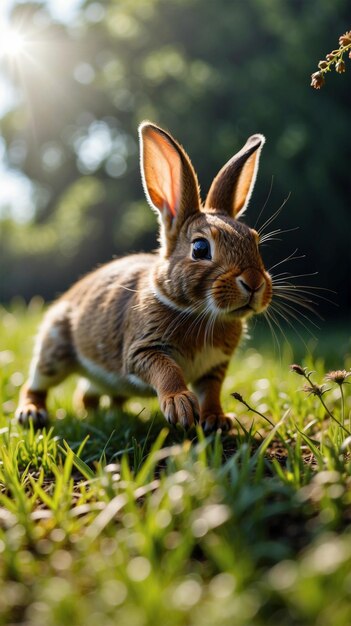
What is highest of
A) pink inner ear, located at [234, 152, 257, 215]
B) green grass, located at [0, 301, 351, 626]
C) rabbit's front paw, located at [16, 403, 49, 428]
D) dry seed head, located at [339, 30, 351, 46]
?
dry seed head, located at [339, 30, 351, 46]

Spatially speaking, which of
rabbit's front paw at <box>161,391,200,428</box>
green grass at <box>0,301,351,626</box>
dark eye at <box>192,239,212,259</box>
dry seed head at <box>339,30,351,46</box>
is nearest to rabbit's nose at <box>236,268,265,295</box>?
dark eye at <box>192,239,212,259</box>

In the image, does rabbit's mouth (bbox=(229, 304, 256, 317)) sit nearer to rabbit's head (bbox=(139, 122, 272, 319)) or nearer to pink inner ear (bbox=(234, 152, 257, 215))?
rabbit's head (bbox=(139, 122, 272, 319))

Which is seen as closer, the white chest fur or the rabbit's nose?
the rabbit's nose

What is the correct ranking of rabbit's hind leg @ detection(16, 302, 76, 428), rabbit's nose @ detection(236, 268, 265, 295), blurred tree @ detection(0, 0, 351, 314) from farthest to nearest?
blurred tree @ detection(0, 0, 351, 314)
rabbit's hind leg @ detection(16, 302, 76, 428)
rabbit's nose @ detection(236, 268, 265, 295)

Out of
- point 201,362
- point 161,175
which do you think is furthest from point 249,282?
point 161,175

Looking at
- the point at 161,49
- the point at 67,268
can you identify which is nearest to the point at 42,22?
the point at 161,49

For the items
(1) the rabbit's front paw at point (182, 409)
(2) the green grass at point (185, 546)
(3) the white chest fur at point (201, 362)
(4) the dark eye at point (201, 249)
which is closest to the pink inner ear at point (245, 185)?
(4) the dark eye at point (201, 249)
